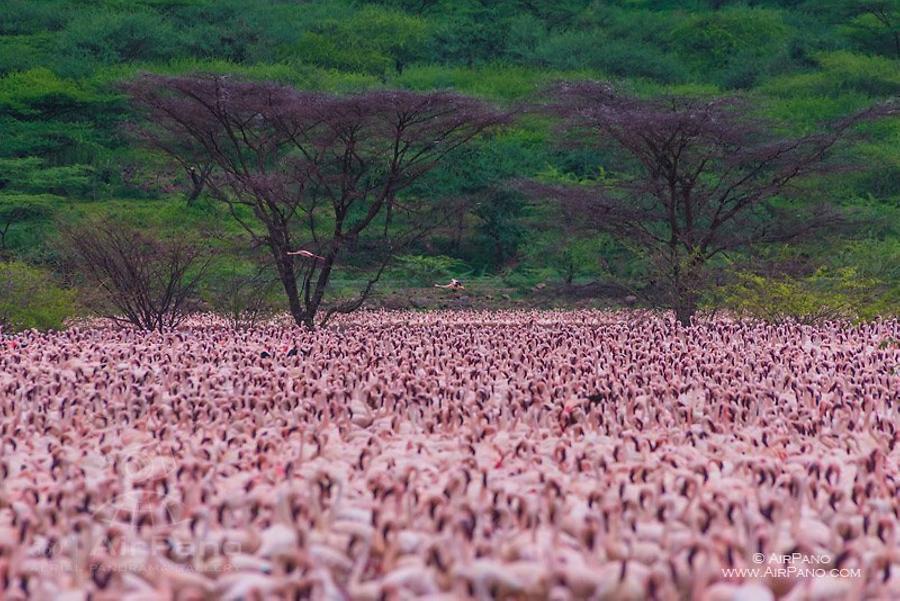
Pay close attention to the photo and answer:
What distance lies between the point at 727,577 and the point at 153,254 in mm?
15593

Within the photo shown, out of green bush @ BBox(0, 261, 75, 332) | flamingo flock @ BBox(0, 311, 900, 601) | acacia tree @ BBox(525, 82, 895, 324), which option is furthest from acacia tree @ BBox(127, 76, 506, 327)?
flamingo flock @ BBox(0, 311, 900, 601)

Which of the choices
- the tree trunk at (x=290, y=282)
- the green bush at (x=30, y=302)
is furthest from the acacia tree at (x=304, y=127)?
the green bush at (x=30, y=302)

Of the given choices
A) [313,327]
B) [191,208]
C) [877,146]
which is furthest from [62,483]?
[877,146]

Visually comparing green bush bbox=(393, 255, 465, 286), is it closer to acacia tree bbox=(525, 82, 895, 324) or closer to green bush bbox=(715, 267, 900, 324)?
acacia tree bbox=(525, 82, 895, 324)

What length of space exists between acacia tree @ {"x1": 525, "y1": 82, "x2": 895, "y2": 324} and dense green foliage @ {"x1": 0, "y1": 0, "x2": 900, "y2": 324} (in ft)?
2.38

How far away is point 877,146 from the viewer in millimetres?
36719

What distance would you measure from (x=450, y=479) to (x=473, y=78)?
41621mm

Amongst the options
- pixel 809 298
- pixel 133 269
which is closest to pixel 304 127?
pixel 133 269

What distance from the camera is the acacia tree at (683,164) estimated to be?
18.8m

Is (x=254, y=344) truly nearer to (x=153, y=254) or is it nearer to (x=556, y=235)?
(x=153, y=254)

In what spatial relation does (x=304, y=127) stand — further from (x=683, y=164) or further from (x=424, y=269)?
(x=424, y=269)

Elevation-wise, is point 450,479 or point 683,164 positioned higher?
point 683,164

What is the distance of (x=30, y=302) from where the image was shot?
745 inches

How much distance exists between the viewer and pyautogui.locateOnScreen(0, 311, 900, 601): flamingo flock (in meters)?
4.74
